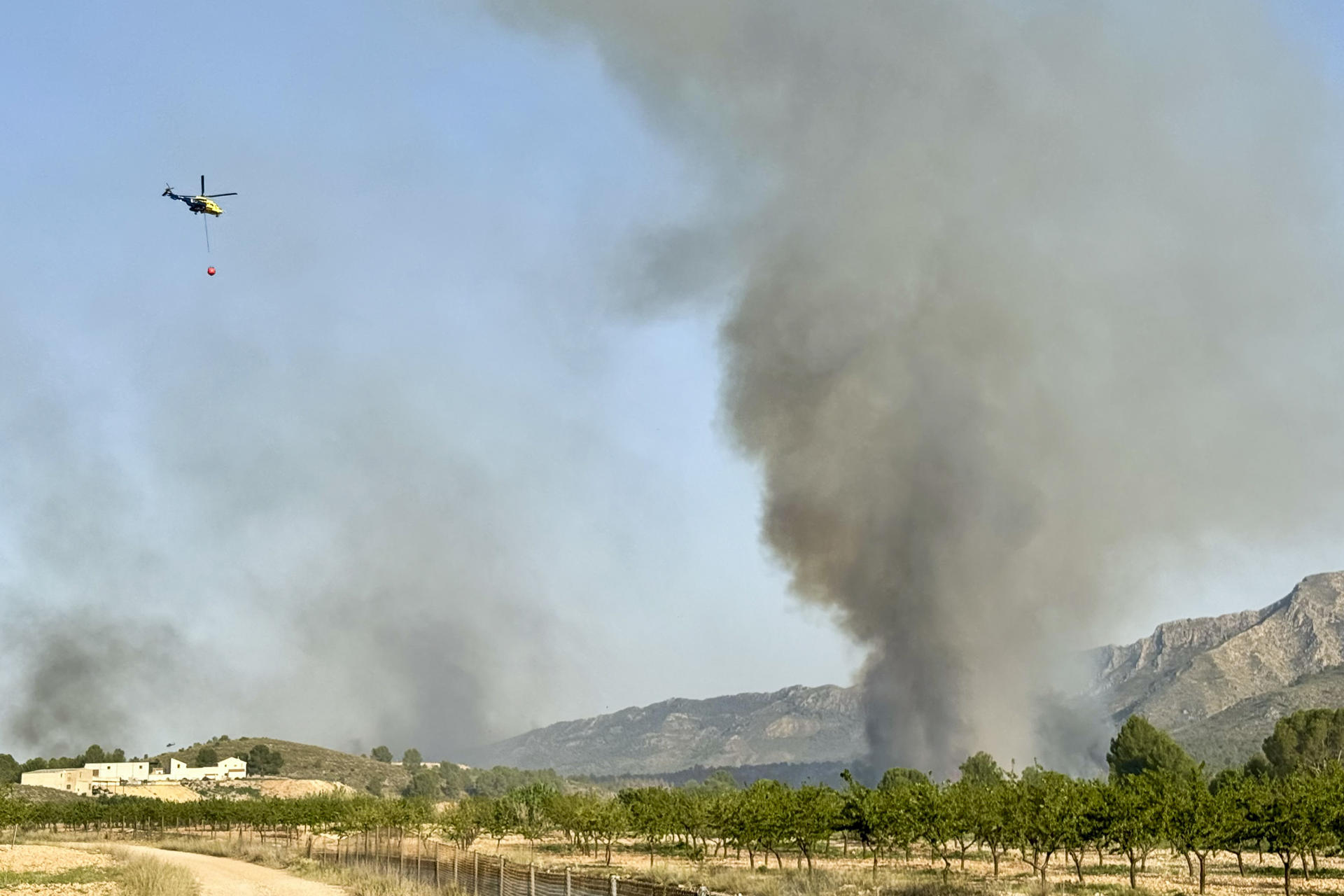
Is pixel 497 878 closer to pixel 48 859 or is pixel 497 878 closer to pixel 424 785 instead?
pixel 48 859

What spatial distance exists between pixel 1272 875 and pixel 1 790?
3044 inches

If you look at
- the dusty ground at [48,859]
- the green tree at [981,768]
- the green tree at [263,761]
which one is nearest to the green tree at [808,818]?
the dusty ground at [48,859]

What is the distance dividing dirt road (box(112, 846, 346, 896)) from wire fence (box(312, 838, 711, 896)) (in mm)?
2660

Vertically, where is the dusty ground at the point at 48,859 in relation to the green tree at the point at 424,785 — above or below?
above

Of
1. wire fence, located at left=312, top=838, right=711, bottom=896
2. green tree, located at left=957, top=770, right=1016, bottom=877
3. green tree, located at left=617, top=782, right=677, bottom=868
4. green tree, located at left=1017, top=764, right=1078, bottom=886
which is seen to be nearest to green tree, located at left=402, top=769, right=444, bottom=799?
green tree, located at left=617, top=782, right=677, bottom=868

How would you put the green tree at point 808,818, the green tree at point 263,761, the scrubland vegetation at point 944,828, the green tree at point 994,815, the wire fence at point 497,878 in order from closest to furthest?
the wire fence at point 497,878 < the scrubland vegetation at point 944,828 < the green tree at point 994,815 < the green tree at point 808,818 < the green tree at point 263,761

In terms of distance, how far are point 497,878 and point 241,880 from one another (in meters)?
24.5

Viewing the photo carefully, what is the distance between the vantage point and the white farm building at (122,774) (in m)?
148

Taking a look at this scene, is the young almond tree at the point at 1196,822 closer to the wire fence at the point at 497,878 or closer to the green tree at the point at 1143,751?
the wire fence at the point at 497,878

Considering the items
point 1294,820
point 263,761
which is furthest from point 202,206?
point 263,761

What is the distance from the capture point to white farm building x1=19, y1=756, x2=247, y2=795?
14812cm

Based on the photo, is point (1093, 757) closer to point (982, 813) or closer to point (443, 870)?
point (982, 813)

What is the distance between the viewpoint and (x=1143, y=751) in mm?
109375

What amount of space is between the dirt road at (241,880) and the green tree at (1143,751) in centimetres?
8104
